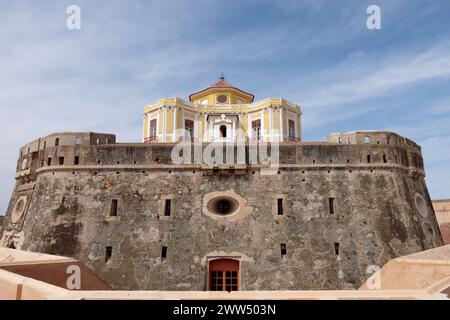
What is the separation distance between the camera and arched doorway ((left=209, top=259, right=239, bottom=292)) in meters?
15.1

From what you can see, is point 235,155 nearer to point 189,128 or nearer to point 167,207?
point 167,207

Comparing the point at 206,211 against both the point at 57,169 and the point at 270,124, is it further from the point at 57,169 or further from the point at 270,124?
the point at 270,124

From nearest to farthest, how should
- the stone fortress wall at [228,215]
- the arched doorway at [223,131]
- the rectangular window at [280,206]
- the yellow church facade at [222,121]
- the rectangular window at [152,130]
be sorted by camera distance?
the stone fortress wall at [228,215], the rectangular window at [280,206], the yellow church facade at [222,121], the rectangular window at [152,130], the arched doorway at [223,131]

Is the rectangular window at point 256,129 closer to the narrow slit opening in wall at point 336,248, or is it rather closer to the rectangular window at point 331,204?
the rectangular window at point 331,204

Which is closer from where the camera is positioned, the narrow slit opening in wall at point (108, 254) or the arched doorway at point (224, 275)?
the arched doorway at point (224, 275)

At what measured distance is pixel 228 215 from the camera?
635 inches

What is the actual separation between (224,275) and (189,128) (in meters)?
19.0

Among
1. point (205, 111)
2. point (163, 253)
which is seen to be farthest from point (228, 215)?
point (205, 111)

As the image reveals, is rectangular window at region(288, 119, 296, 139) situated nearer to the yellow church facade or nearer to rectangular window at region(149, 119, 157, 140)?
the yellow church facade

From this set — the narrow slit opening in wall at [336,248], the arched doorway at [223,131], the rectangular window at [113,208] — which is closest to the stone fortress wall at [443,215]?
the narrow slit opening in wall at [336,248]

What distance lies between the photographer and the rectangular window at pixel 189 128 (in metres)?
31.8

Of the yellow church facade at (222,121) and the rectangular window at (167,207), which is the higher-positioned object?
the yellow church facade at (222,121)

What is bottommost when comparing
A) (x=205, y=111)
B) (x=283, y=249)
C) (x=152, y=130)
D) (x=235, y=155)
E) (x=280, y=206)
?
(x=283, y=249)

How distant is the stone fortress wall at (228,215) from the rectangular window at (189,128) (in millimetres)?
14234
